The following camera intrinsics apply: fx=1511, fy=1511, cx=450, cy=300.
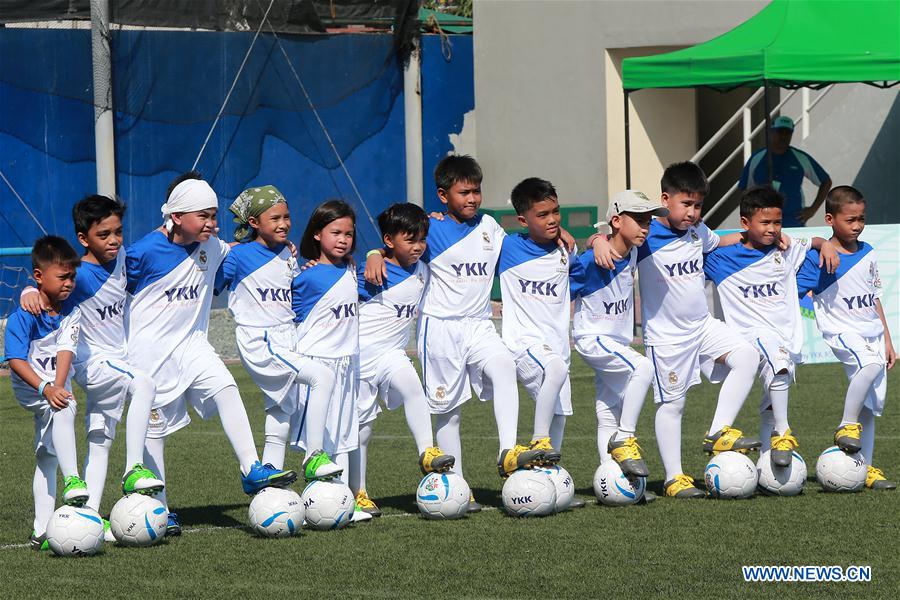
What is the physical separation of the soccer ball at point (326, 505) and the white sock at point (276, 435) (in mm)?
601

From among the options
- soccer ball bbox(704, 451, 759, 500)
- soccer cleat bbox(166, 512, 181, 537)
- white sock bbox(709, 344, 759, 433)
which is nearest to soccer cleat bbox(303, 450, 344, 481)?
soccer cleat bbox(166, 512, 181, 537)

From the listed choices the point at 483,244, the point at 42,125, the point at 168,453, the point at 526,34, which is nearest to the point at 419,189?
the point at 526,34

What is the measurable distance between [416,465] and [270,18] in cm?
1132

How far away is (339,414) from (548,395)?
3.70 feet

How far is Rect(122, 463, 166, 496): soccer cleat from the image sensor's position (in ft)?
23.7

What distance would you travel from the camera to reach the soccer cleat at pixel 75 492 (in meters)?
7.07

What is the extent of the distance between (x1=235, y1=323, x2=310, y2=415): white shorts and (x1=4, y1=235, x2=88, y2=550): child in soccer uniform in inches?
41.9

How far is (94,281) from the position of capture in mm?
7488

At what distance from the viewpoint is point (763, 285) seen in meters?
8.77

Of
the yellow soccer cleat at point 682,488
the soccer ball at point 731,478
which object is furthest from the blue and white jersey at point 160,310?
the soccer ball at point 731,478

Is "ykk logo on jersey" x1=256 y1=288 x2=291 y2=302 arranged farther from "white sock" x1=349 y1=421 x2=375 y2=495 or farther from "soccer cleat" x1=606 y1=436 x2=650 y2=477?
"soccer cleat" x1=606 y1=436 x2=650 y2=477

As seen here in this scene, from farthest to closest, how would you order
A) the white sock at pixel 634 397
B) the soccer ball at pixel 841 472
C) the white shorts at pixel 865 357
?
the white shorts at pixel 865 357 < the soccer ball at pixel 841 472 < the white sock at pixel 634 397

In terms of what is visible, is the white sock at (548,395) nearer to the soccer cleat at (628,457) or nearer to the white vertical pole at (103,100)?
the soccer cleat at (628,457)

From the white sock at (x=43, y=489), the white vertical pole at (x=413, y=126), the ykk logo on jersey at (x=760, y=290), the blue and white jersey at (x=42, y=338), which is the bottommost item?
the white sock at (x=43, y=489)
